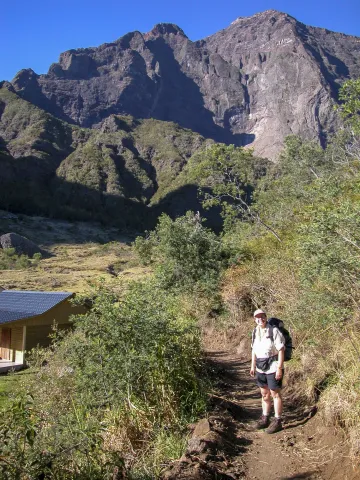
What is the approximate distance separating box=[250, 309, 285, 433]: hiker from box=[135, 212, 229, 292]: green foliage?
8914 mm

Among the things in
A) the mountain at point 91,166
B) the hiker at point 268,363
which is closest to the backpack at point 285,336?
the hiker at point 268,363

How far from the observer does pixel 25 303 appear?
20.4 meters

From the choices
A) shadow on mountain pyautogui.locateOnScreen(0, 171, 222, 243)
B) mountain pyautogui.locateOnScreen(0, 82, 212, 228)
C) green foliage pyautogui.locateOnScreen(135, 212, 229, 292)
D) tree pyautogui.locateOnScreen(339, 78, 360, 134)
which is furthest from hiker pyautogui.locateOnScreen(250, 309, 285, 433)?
mountain pyautogui.locateOnScreen(0, 82, 212, 228)

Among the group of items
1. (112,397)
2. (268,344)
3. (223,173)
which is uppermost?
(223,173)

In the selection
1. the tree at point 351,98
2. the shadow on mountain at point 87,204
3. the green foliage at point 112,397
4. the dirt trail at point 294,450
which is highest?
the shadow on mountain at point 87,204

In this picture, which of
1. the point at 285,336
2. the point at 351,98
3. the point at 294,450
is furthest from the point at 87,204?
the point at 294,450

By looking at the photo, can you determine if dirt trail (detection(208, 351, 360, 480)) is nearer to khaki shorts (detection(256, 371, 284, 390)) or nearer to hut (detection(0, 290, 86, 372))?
khaki shorts (detection(256, 371, 284, 390))

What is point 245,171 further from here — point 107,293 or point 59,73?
point 59,73

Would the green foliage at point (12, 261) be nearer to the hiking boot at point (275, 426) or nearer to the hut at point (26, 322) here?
the hut at point (26, 322)

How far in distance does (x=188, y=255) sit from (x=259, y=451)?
11227 millimetres

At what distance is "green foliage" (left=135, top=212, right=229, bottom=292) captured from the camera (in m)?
15.3

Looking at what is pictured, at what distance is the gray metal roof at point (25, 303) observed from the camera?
18.8 m

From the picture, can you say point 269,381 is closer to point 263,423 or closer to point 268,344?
point 268,344

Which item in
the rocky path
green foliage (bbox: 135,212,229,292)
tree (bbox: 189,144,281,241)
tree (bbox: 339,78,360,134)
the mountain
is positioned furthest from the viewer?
the mountain
